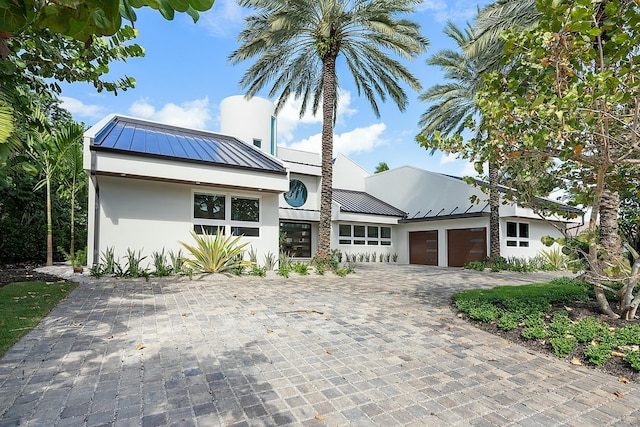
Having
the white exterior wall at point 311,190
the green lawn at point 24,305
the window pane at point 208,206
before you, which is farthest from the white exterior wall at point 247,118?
the green lawn at point 24,305

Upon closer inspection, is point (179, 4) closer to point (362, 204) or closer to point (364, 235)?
point (364, 235)

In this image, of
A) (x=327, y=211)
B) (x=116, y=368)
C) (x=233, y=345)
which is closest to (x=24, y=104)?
(x=116, y=368)

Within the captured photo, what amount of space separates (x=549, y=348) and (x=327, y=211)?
9.13m

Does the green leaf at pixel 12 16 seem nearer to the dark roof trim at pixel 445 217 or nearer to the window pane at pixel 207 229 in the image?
the window pane at pixel 207 229

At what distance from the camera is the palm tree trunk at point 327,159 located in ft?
42.5

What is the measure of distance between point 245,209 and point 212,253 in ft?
7.44

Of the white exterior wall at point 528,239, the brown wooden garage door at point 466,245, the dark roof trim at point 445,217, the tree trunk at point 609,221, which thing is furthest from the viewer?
the brown wooden garage door at point 466,245

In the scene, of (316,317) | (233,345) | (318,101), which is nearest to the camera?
(233,345)

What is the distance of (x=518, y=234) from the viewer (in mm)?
18250

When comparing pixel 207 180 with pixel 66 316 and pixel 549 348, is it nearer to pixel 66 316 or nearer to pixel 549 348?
pixel 66 316

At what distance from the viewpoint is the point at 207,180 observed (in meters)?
10.4

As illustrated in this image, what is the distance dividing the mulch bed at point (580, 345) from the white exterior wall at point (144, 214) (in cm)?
842

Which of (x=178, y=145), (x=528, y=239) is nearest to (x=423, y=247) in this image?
(x=528, y=239)

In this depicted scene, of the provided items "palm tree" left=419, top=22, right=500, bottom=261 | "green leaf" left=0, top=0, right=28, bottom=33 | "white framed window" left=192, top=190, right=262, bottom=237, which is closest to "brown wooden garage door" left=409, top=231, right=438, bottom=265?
"palm tree" left=419, top=22, right=500, bottom=261
